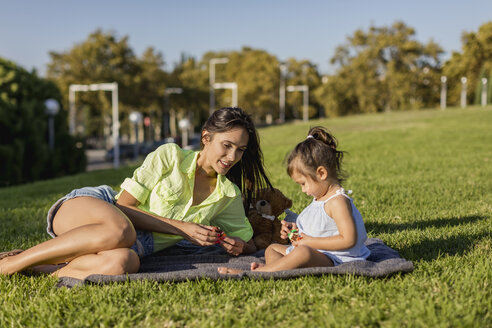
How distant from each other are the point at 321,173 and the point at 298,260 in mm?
654

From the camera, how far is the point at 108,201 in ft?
13.0

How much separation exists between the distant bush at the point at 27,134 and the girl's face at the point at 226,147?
42.3 feet

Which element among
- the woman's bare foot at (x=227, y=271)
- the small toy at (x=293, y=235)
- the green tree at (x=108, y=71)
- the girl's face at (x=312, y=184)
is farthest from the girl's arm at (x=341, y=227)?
the green tree at (x=108, y=71)

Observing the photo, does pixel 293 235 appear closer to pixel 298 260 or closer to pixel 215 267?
pixel 298 260

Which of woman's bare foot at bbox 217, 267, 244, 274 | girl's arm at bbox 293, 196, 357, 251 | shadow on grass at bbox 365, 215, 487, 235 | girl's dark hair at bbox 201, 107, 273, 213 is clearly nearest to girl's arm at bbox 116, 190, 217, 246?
woman's bare foot at bbox 217, 267, 244, 274

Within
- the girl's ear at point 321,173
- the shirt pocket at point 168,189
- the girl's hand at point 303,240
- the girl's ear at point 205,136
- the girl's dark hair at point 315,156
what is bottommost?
the girl's hand at point 303,240

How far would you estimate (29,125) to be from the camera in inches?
652

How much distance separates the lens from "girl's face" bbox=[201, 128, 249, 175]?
3.90 meters

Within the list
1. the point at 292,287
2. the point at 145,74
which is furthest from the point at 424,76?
the point at 292,287

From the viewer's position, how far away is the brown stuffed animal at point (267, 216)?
4688 millimetres

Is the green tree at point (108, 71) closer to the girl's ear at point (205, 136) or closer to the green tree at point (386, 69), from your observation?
the green tree at point (386, 69)

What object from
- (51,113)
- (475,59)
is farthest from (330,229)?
(475,59)

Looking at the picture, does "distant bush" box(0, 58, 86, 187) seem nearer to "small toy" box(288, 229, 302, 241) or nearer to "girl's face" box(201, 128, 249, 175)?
"girl's face" box(201, 128, 249, 175)

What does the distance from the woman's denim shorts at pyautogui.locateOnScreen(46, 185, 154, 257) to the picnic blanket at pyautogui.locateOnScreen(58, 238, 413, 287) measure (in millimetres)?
101
